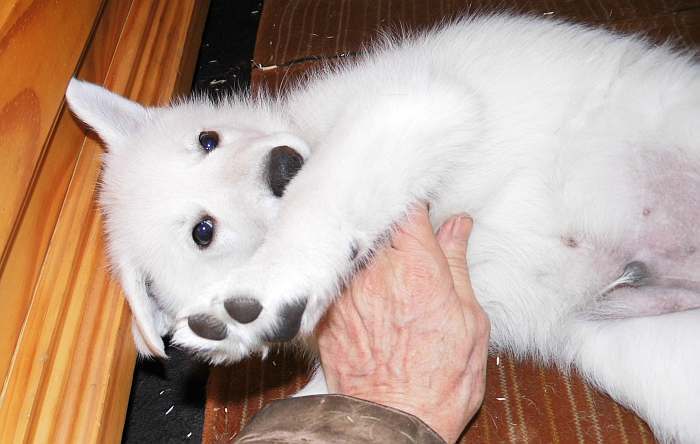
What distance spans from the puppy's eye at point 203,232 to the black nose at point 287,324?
433 millimetres

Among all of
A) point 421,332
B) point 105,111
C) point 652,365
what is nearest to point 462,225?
point 421,332

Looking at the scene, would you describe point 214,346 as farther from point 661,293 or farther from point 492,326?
point 661,293

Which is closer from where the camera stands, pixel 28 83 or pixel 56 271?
pixel 28 83

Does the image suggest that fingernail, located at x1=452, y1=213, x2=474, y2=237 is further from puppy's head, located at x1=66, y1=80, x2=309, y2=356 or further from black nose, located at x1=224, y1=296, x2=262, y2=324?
black nose, located at x1=224, y1=296, x2=262, y2=324

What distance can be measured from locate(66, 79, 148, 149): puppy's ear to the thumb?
1003 mm

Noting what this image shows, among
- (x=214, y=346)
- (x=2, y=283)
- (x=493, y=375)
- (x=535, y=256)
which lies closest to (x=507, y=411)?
(x=493, y=375)

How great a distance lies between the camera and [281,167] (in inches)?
65.1

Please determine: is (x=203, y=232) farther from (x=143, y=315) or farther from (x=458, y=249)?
(x=458, y=249)

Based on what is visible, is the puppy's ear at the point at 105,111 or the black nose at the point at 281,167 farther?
the puppy's ear at the point at 105,111

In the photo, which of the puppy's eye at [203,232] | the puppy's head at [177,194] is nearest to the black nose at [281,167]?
the puppy's head at [177,194]

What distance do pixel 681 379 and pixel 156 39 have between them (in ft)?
7.42

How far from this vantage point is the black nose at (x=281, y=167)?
5.39 ft

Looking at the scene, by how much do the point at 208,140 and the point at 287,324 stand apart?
28.0 inches

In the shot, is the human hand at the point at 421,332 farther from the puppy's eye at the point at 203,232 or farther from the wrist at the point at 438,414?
the puppy's eye at the point at 203,232
